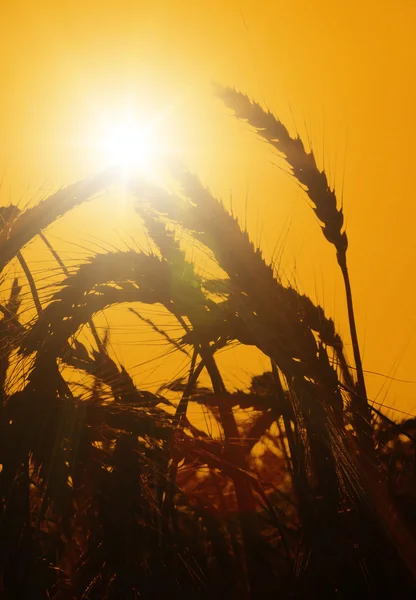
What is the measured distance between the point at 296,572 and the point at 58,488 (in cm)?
68

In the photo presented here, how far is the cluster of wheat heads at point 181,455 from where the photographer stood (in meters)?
1.40

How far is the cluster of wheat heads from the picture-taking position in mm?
1404

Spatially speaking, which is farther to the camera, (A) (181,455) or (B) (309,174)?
(B) (309,174)

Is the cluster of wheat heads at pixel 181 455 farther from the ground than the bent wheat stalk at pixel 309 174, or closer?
closer

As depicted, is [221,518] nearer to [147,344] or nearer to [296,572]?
[296,572]

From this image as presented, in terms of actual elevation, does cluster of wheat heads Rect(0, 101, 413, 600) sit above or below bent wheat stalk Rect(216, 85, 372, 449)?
below

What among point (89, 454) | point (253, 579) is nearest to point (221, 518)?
point (253, 579)

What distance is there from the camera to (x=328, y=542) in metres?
1.47

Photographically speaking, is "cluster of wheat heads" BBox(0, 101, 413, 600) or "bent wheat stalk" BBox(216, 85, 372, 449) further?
"bent wheat stalk" BBox(216, 85, 372, 449)

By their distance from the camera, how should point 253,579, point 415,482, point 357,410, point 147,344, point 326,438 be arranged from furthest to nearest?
point 147,344
point 415,482
point 253,579
point 357,410
point 326,438

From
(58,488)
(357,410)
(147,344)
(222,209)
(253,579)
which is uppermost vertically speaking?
(222,209)

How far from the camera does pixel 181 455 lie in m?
1.74

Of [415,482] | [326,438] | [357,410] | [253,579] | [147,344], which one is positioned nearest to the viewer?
[326,438]

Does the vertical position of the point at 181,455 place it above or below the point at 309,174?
below
